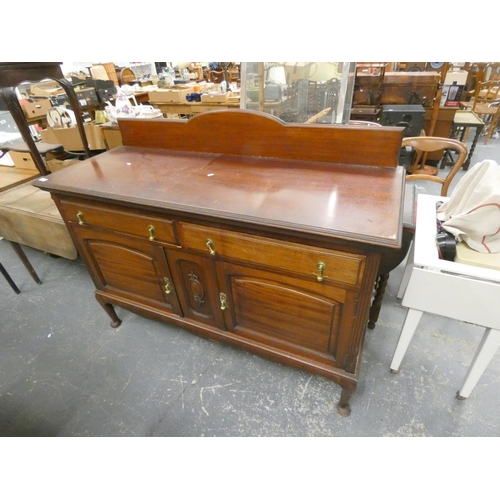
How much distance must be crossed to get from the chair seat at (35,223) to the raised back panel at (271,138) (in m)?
0.75

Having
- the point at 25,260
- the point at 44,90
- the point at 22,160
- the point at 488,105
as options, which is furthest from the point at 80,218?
the point at 488,105

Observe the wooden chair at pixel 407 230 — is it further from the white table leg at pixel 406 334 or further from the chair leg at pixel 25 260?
the chair leg at pixel 25 260

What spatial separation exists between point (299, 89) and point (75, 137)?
5.96ft

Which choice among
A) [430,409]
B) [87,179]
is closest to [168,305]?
[87,179]

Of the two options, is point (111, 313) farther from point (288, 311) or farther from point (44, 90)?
point (44, 90)

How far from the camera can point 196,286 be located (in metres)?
1.17

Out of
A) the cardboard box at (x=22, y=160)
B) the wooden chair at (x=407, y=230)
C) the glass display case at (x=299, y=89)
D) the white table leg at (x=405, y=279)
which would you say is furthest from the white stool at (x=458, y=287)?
the cardboard box at (x=22, y=160)

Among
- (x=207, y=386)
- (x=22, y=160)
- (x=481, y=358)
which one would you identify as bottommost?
(x=207, y=386)

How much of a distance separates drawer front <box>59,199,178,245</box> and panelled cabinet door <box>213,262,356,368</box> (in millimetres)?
227

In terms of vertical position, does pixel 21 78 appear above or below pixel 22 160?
above

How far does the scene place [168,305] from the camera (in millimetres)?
1361

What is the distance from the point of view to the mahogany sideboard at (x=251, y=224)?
2.71 feet

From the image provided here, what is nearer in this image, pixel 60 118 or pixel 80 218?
pixel 80 218

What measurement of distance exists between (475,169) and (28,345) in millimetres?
2211
